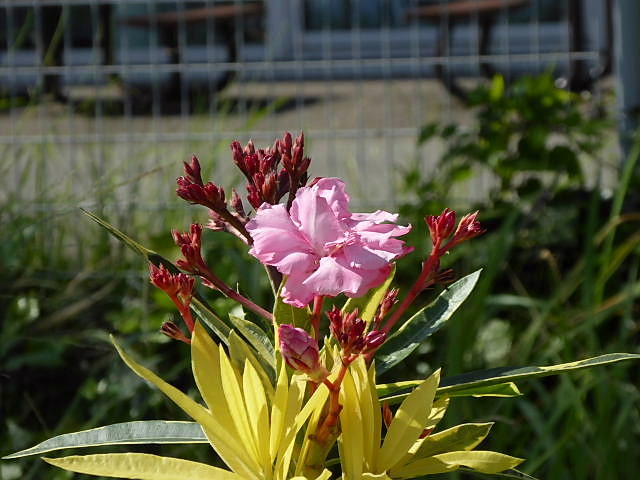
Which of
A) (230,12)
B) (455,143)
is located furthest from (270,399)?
(230,12)

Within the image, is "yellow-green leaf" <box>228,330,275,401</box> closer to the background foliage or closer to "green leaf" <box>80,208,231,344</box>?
"green leaf" <box>80,208,231,344</box>

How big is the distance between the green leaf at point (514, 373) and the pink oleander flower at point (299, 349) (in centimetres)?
12

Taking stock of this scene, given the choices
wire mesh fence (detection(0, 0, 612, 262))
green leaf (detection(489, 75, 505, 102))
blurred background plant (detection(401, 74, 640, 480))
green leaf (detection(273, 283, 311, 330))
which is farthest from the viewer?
wire mesh fence (detection(0, 0, 612, 262))

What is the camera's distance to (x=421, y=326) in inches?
34.3

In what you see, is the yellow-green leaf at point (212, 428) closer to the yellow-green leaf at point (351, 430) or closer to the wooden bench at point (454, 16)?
the yellow-green leaf at point (351, 430)

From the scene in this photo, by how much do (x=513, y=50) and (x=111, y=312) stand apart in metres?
4.20

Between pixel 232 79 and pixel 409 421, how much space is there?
11.9 ft

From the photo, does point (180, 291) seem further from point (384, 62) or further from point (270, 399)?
point (384, 62)

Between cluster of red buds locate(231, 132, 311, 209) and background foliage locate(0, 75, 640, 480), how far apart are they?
1.03 meters

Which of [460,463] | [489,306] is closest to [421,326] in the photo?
[460,463]

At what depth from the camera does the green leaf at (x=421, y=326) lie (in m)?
0.85

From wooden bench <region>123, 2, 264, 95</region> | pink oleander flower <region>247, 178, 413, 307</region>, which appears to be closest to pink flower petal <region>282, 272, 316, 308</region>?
pink oleander flower <region>247, 178, 413, 307</region>

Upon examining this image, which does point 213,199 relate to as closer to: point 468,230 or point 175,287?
point 175,287

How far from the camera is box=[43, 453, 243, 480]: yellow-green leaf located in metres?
0.71
